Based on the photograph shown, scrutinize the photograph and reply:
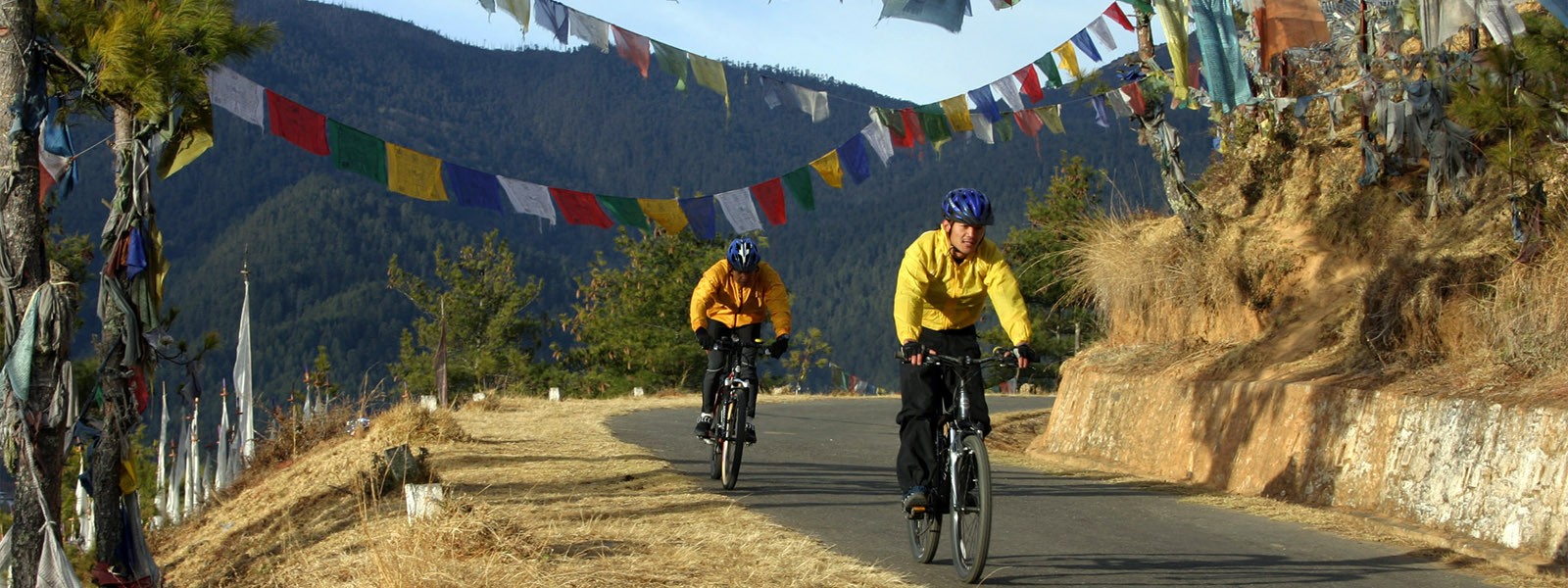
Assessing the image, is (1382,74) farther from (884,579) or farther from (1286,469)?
(884,579)

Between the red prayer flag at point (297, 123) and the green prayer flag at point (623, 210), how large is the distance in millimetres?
3320

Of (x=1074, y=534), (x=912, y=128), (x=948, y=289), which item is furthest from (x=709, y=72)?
(x=948, y=289)

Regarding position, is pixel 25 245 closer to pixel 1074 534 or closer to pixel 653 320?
pixel 1074 534

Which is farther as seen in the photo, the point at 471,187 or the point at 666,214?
the point at 666,214

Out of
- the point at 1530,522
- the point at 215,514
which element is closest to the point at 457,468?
the point at 215,514

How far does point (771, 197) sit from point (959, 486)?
943 cm

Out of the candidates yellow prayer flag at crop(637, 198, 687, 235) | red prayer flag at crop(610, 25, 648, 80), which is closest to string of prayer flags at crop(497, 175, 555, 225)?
yellow prayer flag at crop(637, 198, 687, 235)

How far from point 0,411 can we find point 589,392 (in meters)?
49.1

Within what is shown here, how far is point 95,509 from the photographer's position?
39.2 ft

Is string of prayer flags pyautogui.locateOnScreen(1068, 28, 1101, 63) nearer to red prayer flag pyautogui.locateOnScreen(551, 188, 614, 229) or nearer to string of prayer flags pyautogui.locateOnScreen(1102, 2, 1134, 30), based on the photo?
string of prayer flags pyautogui.locateOnScreen(1102, 2, 1134, 30)

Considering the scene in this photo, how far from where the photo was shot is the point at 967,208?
24.5 feet

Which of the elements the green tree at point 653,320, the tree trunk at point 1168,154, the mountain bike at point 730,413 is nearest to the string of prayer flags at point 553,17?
the mountain bike at point 730,413

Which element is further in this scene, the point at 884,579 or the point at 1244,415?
the point at 1244,415

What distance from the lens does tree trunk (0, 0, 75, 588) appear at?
1002 cm
